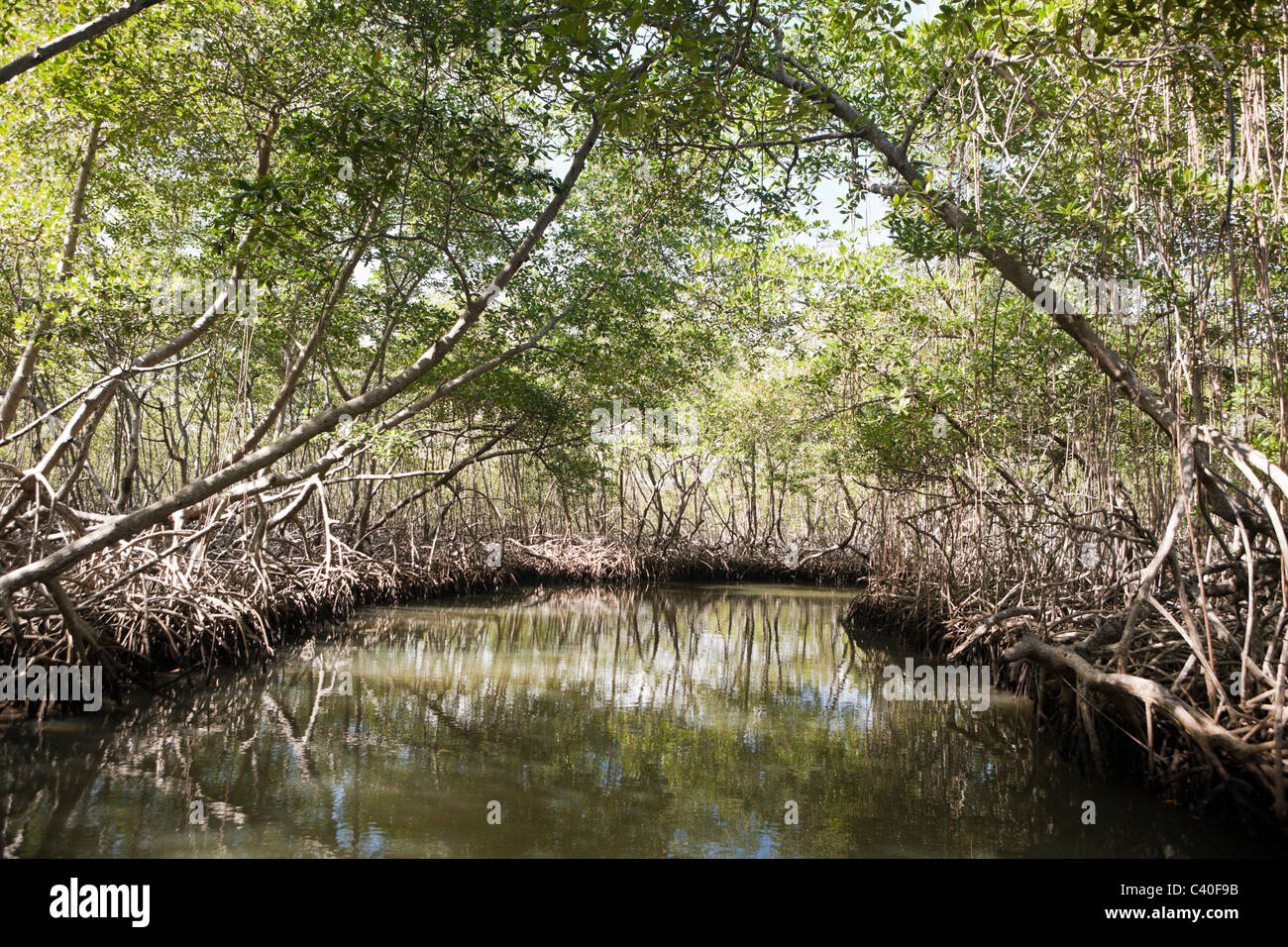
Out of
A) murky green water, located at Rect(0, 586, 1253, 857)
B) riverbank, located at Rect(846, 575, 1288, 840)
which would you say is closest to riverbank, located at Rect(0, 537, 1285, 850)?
riverbank, located at Rect(846, 575, 1288, 840)

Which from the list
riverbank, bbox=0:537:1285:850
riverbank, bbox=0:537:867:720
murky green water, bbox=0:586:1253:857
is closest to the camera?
murky green water, bbox=0:586:1253:857

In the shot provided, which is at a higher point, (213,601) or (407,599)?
(213,601)

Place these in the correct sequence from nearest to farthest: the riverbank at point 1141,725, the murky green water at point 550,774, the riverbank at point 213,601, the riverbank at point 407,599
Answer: the riverbank at point 1141,725 < the murky green water at point 550,774 < the riverbank at point 407,599 < the riverbank at point 213,601

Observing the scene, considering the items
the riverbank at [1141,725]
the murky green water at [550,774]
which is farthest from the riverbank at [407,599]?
the murky green water at [550,774]

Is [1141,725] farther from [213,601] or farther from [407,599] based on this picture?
[407,599]

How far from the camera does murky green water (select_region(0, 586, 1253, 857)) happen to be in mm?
3279

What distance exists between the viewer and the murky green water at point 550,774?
10.8 ft

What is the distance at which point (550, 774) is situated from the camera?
4125 millimetres

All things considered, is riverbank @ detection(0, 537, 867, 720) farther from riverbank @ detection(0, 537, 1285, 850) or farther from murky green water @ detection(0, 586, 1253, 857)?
murky green water @ detection(0, 586, 1253, 857)

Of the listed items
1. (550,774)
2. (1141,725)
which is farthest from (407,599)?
(1141,725)

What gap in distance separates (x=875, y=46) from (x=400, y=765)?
5.56 metres

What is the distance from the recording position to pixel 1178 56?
322 cm

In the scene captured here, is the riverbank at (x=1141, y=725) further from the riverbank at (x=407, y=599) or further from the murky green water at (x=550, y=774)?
the murky green water at (x=550, y=774)
